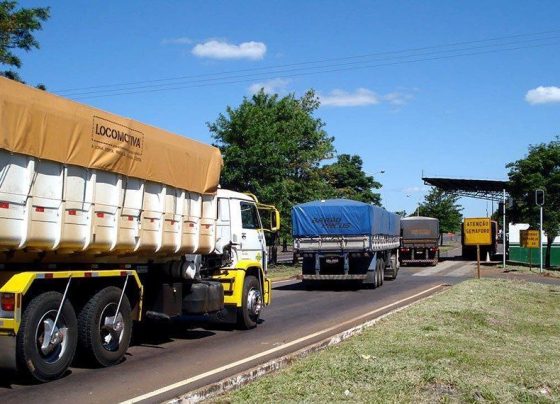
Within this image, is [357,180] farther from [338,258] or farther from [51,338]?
[51,338]

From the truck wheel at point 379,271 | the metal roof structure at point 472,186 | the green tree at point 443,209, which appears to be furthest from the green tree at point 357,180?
the truck wheel at point 379,271

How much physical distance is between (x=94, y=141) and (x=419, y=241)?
113 feet

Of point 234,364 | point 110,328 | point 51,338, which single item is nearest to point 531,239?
point 234,364

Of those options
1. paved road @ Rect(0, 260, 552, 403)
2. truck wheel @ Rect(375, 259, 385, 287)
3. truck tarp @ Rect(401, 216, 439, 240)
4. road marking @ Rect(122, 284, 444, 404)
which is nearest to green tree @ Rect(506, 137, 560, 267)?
truck tarp @ Rect(401, 216, 439, 240)

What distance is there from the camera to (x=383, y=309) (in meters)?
16.5

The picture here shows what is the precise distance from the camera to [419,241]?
41.1 meters

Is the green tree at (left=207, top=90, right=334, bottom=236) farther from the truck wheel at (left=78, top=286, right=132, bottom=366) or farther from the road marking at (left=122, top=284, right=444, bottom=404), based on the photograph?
the truck wheel at (left=78, top=286, right=132, bottom=366)

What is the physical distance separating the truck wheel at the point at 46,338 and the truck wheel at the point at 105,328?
0.26 metres

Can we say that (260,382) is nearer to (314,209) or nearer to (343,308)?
(343,308)

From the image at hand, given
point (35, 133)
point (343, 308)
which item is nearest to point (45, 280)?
point (35, 133)

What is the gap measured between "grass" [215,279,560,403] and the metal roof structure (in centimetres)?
5256

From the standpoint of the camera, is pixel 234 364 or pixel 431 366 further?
pixel 234 364

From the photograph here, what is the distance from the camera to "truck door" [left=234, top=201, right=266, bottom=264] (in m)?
13.1

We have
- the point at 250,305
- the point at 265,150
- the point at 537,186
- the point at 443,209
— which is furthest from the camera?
the point at 443,209
